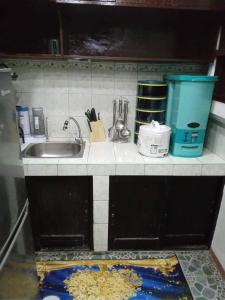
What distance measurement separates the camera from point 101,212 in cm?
166

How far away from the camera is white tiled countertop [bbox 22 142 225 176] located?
1.52 m

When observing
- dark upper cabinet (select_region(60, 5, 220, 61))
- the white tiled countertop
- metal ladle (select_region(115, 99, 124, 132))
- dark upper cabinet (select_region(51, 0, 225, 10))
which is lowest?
the white tiled countertop

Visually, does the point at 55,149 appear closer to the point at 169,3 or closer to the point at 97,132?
the point at 97,132

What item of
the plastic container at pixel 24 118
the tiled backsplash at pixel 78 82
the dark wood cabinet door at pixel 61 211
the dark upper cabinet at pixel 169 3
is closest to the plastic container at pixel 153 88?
the tiled backsplash at pixel 78 82

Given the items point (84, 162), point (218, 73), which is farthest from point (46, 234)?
point (218, 73)

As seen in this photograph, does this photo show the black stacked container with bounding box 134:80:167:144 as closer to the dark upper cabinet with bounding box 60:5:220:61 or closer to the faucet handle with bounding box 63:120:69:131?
the dark upper cabinet with bounding box 60:5:220:61

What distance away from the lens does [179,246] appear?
1.84 m

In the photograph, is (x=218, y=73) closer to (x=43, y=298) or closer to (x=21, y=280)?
(x=21, y=280)

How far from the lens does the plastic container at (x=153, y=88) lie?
171cm

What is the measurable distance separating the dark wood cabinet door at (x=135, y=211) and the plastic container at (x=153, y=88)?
641 mm

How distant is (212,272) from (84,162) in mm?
1225

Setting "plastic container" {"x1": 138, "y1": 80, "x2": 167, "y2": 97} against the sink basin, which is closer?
"plastic container" {"x1": 138, "y1": 80, "x2": 167, "y2": 97}

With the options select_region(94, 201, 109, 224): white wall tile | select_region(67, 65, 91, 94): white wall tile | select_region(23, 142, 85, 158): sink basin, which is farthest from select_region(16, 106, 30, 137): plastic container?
select_region(94, 201, 109, 224): white wall tile

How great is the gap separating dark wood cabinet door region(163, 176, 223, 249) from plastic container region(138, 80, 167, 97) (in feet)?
2.13
